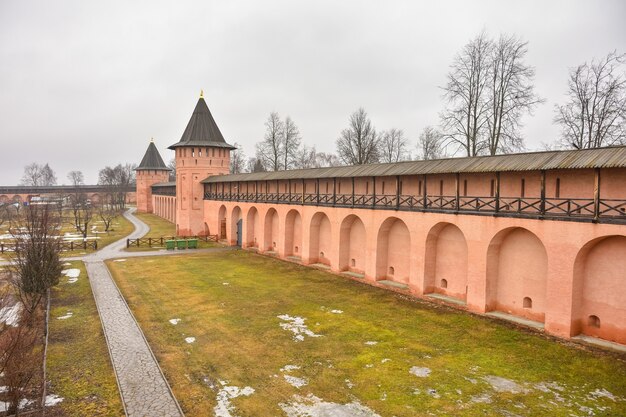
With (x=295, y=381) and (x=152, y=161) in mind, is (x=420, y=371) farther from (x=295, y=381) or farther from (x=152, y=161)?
(x=152, y=161)

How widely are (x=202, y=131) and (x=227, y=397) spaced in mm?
30788

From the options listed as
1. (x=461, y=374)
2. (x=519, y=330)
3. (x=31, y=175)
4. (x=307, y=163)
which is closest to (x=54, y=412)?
(x=461, y=374)

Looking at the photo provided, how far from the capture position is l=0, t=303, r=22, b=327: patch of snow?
46.0ft

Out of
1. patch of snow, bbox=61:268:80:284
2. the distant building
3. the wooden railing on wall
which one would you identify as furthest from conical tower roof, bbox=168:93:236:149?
the wooden railing on wall

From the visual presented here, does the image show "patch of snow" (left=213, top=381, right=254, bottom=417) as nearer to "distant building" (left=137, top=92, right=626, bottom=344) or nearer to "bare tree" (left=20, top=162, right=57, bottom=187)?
"distant building" (left=137, top=92, right=626, bottom=344)

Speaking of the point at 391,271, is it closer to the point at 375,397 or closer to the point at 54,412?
the point at 375,397

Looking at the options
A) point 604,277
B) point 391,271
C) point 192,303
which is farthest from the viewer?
point 391,271

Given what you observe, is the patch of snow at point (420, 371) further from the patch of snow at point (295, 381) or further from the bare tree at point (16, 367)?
the bare tree at point (16, 367)

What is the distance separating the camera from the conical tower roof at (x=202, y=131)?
3669 cm

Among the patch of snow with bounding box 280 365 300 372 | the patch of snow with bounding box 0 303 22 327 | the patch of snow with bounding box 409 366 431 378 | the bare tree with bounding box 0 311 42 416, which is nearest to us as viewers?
the bare tree with bounding box 0 311 42 416

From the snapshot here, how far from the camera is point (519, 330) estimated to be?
45.6 feet

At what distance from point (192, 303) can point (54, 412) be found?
27.7 feet

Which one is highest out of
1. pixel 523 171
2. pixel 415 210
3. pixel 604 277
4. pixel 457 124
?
pixel 457 124

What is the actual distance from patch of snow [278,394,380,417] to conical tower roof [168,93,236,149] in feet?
98.6
